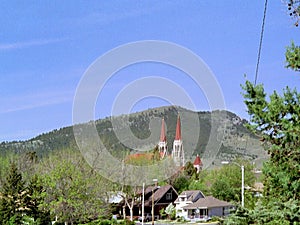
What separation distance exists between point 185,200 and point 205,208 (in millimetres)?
4347

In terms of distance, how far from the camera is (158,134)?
87.2 meters

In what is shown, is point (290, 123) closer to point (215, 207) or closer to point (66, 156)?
point (66, 156)

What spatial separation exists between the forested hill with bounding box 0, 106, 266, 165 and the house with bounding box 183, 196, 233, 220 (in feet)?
21.7

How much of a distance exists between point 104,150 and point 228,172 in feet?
72.3

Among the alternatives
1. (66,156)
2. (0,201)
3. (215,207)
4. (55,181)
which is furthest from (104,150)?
(215,207)

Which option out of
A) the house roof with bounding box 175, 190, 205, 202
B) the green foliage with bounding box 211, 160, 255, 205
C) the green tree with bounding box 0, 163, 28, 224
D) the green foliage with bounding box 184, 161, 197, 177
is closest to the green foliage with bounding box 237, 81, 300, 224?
the green tree with bounding box 0, 163, 28, 224

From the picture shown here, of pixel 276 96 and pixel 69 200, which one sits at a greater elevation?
pixel 276 96

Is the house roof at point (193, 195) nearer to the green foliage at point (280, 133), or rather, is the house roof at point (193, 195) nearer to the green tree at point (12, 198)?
the green tree at point (12, 198)

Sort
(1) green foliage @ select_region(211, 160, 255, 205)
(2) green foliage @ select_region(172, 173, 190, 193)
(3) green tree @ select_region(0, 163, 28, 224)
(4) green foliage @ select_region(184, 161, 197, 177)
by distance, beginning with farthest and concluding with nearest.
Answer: (4) green foliage @ select_region(184, 161, 197, 177)
(2) green foliage @ select_region(172, 173, 190, 193)
(1) green foliage @ select_region(211, 160, 255, 205)
(3) green tree @ select_region(0, 163, 28, 224)

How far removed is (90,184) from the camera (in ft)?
116

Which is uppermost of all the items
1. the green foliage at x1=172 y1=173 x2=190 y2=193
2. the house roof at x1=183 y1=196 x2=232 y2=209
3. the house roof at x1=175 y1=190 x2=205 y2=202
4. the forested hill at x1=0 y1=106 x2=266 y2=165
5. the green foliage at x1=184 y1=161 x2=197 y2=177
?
the forested hill at x1=0 y1=106 x2=266 y2=165

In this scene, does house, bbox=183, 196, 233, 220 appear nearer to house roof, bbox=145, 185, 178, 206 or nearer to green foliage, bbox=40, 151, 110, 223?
house roof, bbox=145, 185, 178, 206

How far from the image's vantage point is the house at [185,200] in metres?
59.2

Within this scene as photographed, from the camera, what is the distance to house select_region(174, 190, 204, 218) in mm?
59156
